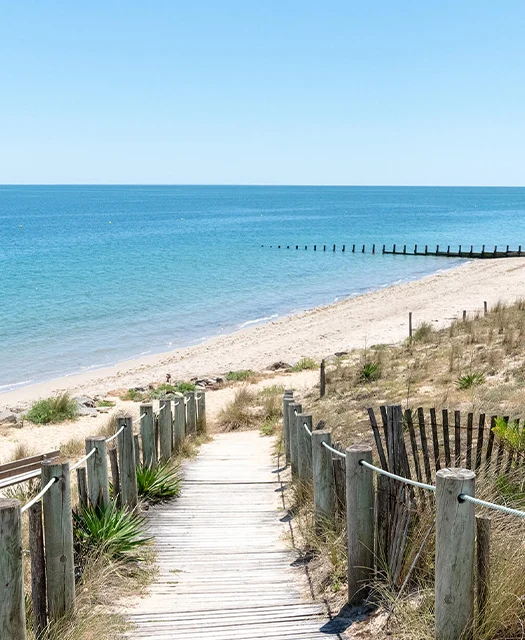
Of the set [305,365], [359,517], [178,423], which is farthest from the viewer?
[305,365]

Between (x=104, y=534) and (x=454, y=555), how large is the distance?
3257 mm

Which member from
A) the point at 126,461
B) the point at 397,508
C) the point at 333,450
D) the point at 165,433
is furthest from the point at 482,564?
the point at 165,433

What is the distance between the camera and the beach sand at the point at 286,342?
72.2ft

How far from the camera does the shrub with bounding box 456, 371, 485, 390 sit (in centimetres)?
1348

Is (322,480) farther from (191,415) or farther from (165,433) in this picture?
(191,415)

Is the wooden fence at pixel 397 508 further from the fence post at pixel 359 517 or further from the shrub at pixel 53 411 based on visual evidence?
the shrub at pixel 53 411

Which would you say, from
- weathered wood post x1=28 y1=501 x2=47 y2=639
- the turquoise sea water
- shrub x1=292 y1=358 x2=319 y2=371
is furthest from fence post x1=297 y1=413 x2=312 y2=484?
the turquoise sea water

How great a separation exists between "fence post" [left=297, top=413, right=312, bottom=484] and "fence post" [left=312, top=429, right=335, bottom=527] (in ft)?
4.36

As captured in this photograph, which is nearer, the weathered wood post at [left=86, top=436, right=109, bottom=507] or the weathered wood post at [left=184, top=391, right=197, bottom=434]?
the weathered wood post at [left=86, top=436, right=109, bottom=507]

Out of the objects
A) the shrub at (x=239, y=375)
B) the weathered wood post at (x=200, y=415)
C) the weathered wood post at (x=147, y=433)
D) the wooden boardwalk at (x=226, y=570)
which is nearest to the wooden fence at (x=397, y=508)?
the wooden boardwalk at (x=226, y=570)

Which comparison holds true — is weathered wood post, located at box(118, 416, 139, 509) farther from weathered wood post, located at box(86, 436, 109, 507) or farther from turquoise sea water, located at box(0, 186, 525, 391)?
turquoise sea water, located at box(0, 186, 525, 391)

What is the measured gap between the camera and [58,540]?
5004 millimetres

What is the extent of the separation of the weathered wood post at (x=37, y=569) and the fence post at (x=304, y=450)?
3.82 meters

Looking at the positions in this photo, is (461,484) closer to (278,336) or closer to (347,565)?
(347,565)
